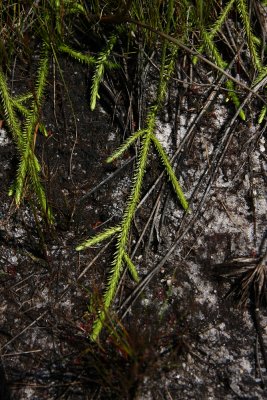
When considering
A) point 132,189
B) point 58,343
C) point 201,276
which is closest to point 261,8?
point 132,189

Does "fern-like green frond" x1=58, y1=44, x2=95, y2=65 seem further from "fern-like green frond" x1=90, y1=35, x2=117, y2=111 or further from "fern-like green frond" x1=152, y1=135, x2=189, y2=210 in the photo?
"fern-like green frond" x1=152, y1=135, x2=189, y2=210

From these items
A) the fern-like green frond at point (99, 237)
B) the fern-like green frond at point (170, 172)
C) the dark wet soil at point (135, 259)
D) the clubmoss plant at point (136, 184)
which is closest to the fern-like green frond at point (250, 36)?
the dark wet soil at point (135, 259)

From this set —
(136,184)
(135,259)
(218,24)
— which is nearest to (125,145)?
(136,184)

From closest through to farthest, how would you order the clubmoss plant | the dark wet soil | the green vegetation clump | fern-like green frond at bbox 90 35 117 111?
the dark wet soil < the clubmoss plant < the green vegetation clump < fern-like green frond at bbox 90 35 117 111

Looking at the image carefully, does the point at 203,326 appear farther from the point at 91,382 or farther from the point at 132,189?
the point at 132,189

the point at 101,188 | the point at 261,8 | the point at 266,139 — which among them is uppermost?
the point at 261,8

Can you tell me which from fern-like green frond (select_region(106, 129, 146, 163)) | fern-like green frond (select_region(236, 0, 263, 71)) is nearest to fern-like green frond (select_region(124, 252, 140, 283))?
fern-like green frond (select_region(106, 129, 146, 163))

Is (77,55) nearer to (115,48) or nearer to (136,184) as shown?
(115,48)
